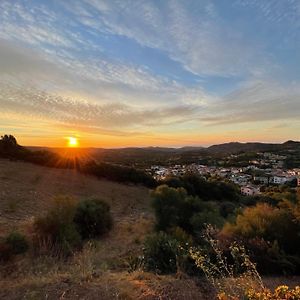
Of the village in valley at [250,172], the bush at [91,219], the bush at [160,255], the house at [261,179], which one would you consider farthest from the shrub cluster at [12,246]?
the house at [261,179]

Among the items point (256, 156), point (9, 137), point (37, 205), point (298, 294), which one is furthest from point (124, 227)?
point (256, 156)

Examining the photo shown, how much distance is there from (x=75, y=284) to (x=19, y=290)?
789 mm

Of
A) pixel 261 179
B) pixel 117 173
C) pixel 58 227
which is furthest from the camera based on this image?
pixel 261 179

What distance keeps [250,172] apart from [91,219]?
61900mm

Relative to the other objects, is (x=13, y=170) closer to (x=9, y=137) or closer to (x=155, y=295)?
(x=9, y=137)

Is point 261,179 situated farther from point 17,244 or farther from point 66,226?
point 17,244

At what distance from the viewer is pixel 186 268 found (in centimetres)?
612

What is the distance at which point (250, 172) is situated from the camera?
70688 millimetres

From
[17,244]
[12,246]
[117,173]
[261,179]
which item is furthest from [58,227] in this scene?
[261,179]

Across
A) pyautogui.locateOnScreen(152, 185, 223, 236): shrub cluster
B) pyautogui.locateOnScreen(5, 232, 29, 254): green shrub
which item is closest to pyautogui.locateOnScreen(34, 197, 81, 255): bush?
pyautogui.locateOnScreen(5, 232, 29, 254): green shrub

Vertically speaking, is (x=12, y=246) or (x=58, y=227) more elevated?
(x=58, y=227)

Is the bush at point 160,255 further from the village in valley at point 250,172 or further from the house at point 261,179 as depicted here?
the house at point 261,179

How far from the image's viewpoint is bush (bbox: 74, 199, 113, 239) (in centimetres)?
1321

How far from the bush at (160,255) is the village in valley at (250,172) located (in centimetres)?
3085
